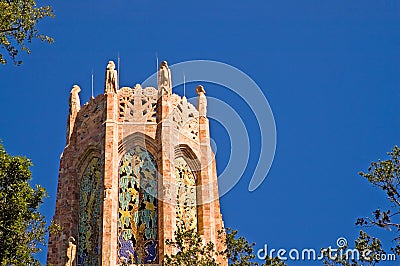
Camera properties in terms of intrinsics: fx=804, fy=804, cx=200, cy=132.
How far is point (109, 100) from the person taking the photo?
1446 inches

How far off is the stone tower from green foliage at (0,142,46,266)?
1168 cm

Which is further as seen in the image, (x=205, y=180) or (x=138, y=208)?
(x=205, y=180)

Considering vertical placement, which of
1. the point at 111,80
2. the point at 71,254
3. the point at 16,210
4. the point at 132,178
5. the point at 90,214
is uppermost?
the point at 111,80

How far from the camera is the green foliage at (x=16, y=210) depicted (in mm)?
20766

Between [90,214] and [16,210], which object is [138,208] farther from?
[16,210]

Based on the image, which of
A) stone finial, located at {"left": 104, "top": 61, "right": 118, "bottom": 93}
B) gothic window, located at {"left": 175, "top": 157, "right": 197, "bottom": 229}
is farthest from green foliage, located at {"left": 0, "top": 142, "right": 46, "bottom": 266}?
stone finial, located at {"left": 104, "top": 61, "right": 118, "bottom": 93}

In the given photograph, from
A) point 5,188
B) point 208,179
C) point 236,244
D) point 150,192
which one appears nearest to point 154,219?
point 150,192

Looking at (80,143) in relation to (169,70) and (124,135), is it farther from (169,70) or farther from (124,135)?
(169,70)

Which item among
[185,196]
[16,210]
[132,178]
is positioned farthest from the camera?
[185,196]

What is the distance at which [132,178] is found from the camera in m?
35.8

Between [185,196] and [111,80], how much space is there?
255 inches

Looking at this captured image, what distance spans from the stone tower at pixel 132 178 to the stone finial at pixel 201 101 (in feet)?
0.19

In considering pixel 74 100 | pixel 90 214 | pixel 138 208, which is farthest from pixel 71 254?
pixel 74 100

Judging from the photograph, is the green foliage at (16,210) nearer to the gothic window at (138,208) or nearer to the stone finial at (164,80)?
the gothic window at (138,208)
